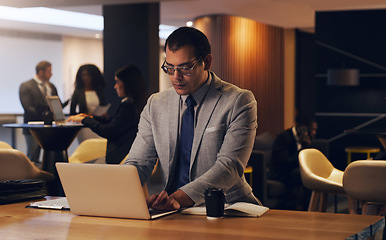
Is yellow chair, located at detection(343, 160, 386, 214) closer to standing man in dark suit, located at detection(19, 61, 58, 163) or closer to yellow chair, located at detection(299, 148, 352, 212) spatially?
yellow chair, located at detection(299, 148, 352, 212)

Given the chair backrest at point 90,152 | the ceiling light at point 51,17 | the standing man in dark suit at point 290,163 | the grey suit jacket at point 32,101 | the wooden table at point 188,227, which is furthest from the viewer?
the ceiling light at point 51,17

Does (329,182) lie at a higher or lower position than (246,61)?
lower

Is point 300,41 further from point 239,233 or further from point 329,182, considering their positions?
point 239,233

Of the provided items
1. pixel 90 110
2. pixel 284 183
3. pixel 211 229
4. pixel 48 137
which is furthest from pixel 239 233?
pixel 90 110

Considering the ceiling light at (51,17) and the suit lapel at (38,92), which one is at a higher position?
the ceiling light at (51,17)

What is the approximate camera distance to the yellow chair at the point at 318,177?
4715 mm

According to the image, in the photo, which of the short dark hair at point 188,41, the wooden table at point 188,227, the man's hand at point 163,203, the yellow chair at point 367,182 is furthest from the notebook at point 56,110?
the man's hand at point 163,203

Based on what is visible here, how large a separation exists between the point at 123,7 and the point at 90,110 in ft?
7.30

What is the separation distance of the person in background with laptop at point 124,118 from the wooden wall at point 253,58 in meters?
5.78

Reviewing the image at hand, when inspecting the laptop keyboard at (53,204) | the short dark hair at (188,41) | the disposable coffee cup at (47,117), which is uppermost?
the short dark hair at (188,41)

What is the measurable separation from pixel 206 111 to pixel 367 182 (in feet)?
5.72

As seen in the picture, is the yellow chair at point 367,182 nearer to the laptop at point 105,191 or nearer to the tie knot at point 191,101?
the tie knot at point 191,101

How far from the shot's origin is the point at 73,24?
14398mm

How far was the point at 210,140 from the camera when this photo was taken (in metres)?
2.63
